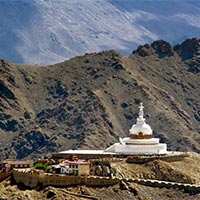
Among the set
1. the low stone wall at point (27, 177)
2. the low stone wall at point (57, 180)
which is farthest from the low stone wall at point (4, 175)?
the low stone wall at point (57, 180)

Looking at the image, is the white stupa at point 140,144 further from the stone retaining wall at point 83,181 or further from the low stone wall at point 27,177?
the low stone wall at point 27,177

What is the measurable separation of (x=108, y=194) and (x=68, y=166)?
6.64 metres

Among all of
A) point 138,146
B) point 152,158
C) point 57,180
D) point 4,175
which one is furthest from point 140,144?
point 4,175

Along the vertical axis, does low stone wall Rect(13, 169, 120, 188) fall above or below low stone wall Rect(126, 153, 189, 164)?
below

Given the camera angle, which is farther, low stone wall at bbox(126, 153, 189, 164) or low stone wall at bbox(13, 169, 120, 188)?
low stone wall at bbox(126, 153, 189, 164)

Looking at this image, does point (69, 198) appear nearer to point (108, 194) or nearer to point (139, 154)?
point (108, 194)

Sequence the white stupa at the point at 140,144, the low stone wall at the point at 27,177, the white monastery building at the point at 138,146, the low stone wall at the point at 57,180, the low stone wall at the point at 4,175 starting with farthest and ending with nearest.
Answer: the white stupa at the point at 140,144 < the white monastery building at the point at 138,146 < the low stone wall at the point at 4,175 < the low stone wall at the point at 27,177 < the low stone wall at the point at 57,180

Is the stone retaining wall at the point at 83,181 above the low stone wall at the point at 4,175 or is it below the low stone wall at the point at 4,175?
below

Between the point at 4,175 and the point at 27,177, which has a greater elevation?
the point at 4,175

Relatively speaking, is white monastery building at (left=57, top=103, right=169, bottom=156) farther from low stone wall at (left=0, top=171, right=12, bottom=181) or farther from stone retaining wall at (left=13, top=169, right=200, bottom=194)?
stone retaining wall at (left=13, top=169, right=200, bottom=194)

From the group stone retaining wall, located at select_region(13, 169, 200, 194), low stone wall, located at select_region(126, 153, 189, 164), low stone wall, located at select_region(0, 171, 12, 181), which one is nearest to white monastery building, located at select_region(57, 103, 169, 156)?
low stone wall, located at select_region(126, 153, 189, 164)

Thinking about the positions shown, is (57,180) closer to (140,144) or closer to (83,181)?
(83,181)

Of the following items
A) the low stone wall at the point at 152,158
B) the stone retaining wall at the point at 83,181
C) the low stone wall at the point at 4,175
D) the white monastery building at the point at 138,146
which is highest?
the white monastery building at the point at 138,146

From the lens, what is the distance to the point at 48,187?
101875 mm
